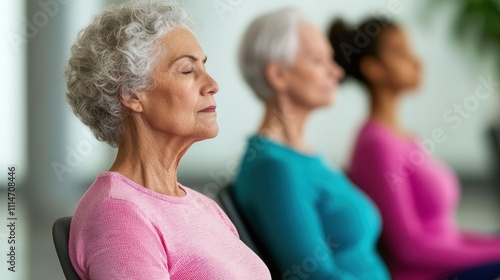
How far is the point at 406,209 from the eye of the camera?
1.96 m

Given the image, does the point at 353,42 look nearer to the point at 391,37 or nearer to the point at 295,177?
the point at 391,37

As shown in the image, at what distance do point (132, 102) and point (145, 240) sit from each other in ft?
0.57

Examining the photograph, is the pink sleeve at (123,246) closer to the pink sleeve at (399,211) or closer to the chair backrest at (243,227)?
Answer: the chair backrest at (243,227)

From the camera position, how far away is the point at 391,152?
198 cm

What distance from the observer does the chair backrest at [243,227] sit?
130cm

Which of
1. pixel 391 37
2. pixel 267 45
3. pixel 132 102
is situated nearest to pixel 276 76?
pixel 267 45

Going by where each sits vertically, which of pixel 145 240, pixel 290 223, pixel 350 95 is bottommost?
pixel 350 95

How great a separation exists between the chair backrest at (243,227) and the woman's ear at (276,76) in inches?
11.3

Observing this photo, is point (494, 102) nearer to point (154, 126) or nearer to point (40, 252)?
point (40, 252)

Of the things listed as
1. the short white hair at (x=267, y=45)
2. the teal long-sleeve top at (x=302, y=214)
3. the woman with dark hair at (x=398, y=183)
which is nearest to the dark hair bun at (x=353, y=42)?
the woman with dark hair at (x=398, y=183)

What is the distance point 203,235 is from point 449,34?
6.30ft

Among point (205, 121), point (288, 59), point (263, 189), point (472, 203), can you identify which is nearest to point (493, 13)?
point (472, 203)

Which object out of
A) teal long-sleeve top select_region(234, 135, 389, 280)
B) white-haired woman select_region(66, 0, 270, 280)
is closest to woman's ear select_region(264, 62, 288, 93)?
teal long-sleeve top select_region(234, 135, 389, 280)

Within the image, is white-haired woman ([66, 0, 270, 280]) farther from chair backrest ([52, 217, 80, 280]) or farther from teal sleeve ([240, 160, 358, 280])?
teal sleeve ([240, 160, 358, 280])
